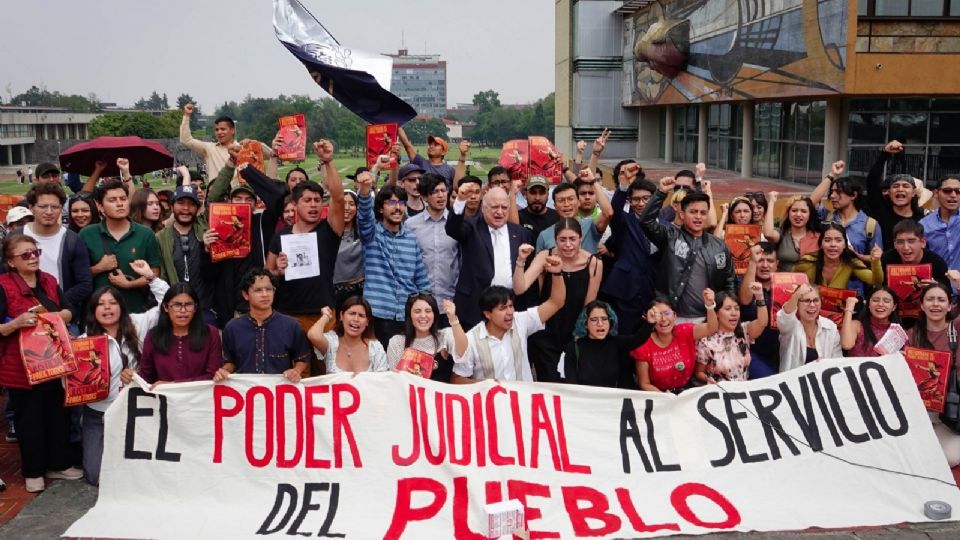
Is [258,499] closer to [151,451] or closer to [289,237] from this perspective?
[151,451]

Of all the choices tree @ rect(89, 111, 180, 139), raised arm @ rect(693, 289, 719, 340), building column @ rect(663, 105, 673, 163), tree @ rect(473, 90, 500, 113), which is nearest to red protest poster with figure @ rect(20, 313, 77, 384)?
raised arm @ rect(693, 289, 719, 340)

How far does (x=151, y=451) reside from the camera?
594 centimetres

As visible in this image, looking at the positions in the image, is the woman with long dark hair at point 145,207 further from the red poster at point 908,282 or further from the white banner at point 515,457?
the red poster at point 908,282

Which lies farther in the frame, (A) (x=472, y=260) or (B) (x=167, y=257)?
(B) (x=167, y=257)

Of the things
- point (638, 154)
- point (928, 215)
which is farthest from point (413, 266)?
point (638, 154)

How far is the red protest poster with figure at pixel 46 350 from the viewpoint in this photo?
593 centimetres

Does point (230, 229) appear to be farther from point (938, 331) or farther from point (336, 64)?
point (938, 331)

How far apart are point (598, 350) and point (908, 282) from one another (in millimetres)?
2681

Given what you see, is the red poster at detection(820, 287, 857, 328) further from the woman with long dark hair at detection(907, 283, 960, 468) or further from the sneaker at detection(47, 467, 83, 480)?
the sneaker at detection(47, 467, 83, 480)

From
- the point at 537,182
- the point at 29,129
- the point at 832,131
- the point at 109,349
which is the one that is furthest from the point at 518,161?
the point at 29,129

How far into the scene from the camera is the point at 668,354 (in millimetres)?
6562

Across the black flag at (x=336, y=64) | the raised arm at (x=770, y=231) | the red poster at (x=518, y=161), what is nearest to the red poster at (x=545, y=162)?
the red poster at (x=518, y=161)

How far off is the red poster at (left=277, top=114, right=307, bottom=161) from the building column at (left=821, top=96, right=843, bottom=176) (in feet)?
55.7

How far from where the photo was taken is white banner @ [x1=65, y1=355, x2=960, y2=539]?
5.53 meters
